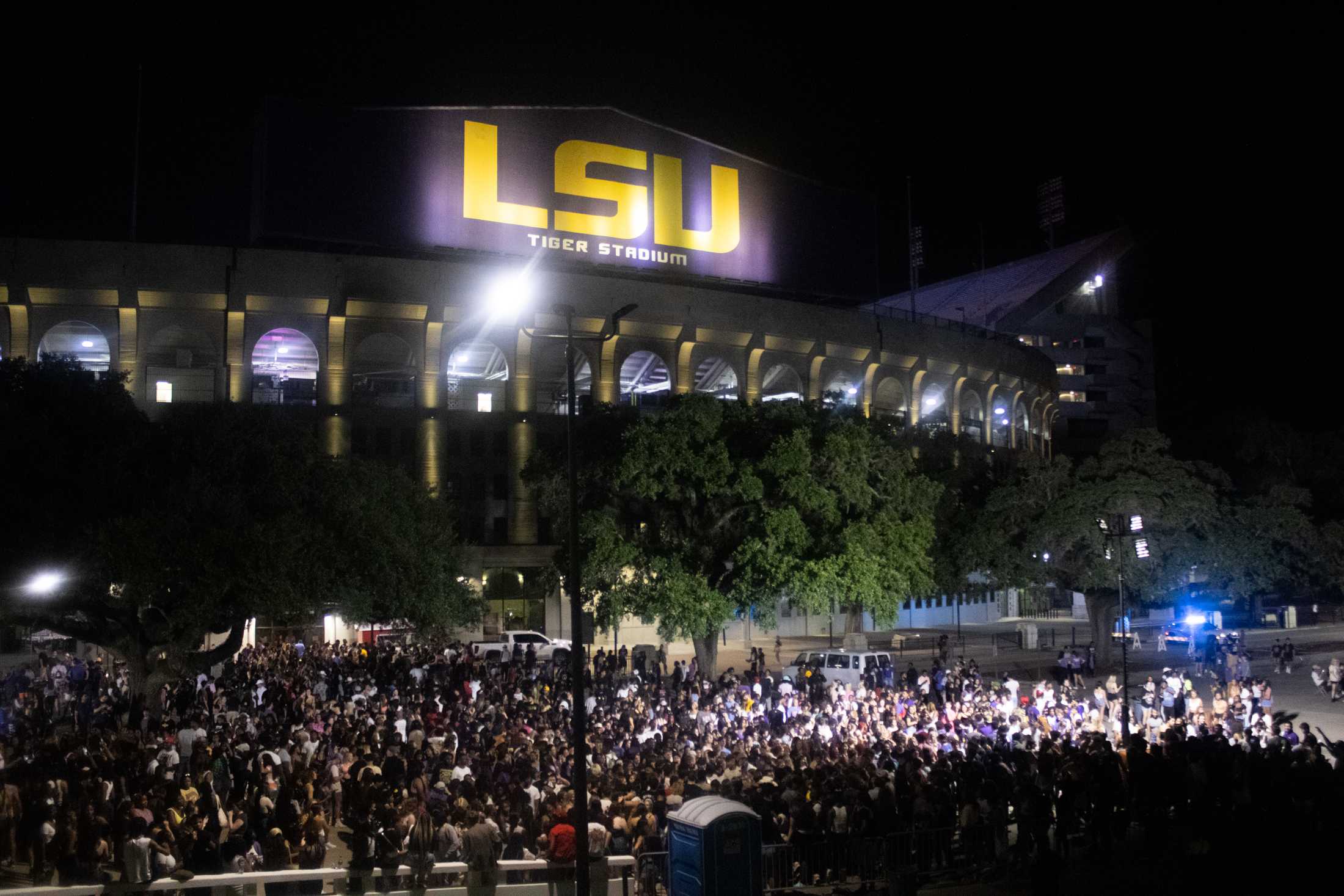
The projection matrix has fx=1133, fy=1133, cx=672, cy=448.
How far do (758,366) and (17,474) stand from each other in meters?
37.9

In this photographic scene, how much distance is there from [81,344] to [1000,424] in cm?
5332

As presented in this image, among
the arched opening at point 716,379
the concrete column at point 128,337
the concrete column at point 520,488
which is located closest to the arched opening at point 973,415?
the arched opening at point 716,379

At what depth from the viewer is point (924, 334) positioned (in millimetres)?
63438

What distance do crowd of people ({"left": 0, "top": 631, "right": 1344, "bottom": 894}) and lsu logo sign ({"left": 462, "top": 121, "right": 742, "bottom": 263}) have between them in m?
29.8

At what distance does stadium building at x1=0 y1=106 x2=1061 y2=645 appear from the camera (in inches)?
1842

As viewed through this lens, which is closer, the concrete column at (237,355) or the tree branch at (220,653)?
the tree branch at (220,653)

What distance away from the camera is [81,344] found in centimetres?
4959

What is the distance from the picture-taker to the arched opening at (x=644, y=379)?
57.3 meters

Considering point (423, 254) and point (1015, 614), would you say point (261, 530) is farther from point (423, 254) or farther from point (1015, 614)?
point (1015, 614)

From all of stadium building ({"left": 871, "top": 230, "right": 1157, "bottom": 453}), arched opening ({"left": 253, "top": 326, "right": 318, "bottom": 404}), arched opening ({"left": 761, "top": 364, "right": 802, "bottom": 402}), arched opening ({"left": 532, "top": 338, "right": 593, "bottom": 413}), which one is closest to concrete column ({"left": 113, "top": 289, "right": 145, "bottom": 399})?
arched opening ({"left": 253, "top": 326, "right": 318, "bottom": 404})

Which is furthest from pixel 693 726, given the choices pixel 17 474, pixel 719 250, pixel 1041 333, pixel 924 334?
pixel 1041 333

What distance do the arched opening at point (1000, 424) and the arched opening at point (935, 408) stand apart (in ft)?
15.0

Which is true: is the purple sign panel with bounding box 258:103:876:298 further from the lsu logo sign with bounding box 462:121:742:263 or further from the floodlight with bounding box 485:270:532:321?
the floodlight with bounding box 485:270:532:321

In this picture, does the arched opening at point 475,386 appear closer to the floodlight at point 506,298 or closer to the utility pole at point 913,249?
the floodlight at point 506,298
